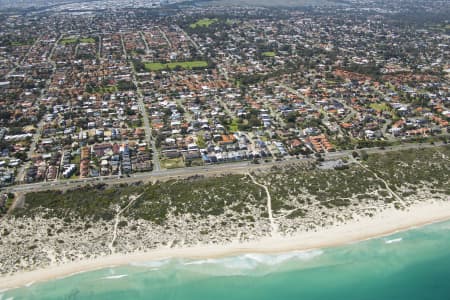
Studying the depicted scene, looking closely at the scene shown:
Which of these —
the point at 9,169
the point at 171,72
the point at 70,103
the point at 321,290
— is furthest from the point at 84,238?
the point at 171,72

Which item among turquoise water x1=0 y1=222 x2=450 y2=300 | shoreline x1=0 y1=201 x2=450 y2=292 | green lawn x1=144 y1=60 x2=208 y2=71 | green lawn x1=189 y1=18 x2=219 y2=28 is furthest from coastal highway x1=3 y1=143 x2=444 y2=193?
green lawn x1=189 y1=18 x2=219 y2=28

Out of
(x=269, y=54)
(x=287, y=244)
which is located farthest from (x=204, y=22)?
(x=287, y=244)

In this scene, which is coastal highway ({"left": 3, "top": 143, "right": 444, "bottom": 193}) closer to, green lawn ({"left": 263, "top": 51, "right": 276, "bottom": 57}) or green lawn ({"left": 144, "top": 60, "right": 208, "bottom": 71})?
green lawn ({"left": 144, "top": 60, "right": 208, "bottom": 71})

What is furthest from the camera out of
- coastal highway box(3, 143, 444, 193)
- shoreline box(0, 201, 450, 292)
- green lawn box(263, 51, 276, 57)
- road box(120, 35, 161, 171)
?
green lawn box(263, 51, 276, 57)

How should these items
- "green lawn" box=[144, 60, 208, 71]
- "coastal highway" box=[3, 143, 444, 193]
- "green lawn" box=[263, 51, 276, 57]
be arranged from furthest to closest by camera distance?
1. "green lawn" box=[263, 51, 276, 57]
2. "green lawn" box=[144, 60, 208, 71]
3. "coastal highway" box=[3, 143, 444, 193]

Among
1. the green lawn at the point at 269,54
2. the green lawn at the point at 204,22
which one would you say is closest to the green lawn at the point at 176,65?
the green lawn at the point at 269,54

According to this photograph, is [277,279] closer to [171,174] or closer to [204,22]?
[171,174]

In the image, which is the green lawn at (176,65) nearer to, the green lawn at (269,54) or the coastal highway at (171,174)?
the green lawn at (269,54)
